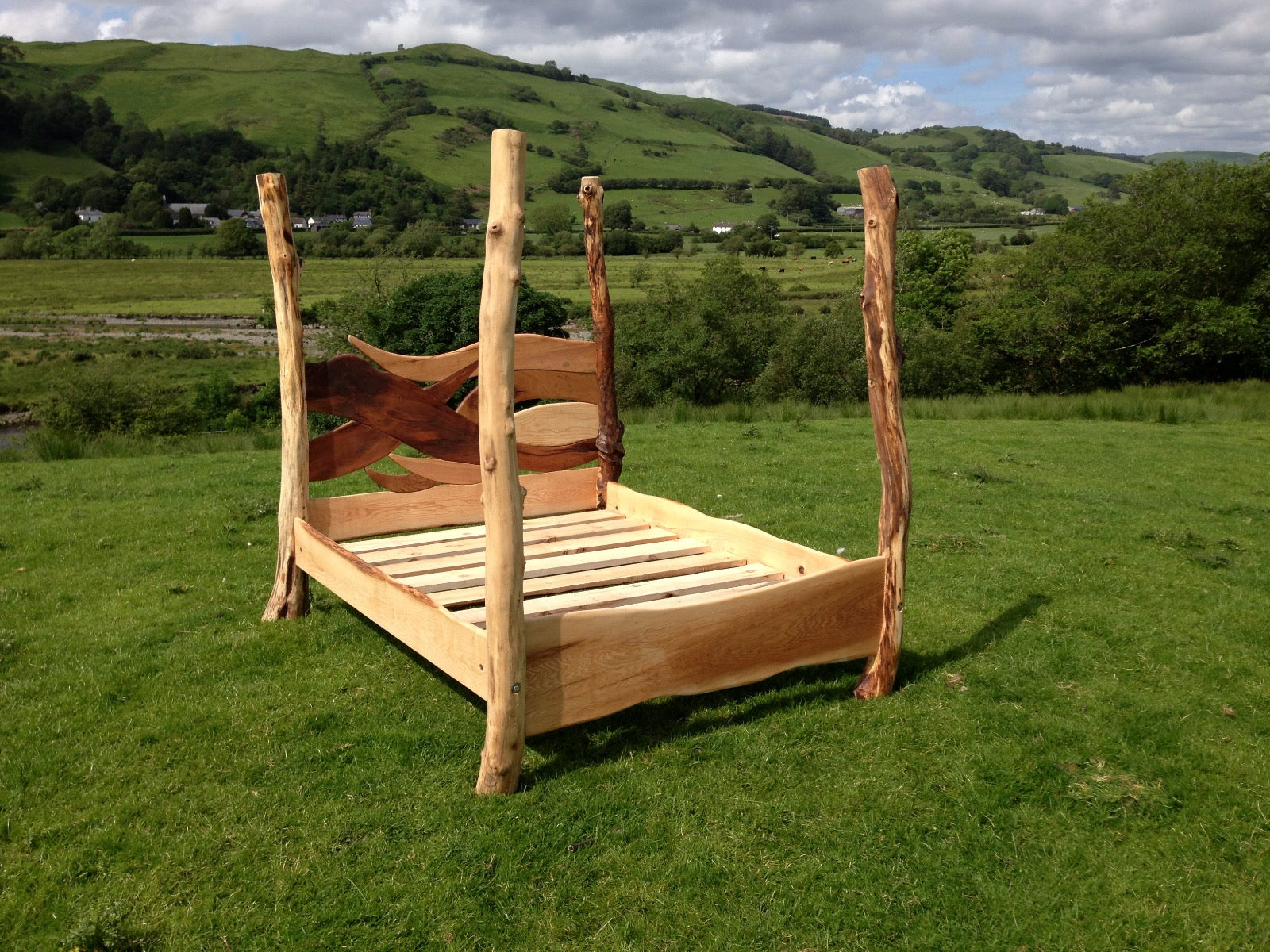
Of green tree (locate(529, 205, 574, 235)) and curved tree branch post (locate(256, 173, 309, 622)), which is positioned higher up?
green tree (locate(529, 205, 574, 235))

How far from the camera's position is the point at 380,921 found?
3.38 m

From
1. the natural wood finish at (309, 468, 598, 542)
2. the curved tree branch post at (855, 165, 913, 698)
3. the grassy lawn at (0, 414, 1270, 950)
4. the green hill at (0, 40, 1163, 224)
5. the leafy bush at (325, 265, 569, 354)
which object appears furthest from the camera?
the green hill at (0, 40, 1163, 224)

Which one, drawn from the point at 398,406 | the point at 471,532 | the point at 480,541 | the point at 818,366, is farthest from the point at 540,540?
the point at 818,366

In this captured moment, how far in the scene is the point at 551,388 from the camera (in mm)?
7672

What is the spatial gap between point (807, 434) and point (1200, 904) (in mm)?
11233

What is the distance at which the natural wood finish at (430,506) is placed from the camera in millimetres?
6816

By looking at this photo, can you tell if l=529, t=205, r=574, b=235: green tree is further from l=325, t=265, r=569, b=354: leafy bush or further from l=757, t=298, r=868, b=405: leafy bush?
l=757, t=298, r=868, b=405: leafy bush

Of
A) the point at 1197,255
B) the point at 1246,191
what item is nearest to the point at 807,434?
the point at 1197,255

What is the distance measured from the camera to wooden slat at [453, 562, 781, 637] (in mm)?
5125

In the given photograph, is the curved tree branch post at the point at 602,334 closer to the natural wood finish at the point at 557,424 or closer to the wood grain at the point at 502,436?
the natural wood finish at the point at 557,424

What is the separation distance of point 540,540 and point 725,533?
52.3 inches

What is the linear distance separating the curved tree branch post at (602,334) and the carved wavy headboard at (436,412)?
13cm

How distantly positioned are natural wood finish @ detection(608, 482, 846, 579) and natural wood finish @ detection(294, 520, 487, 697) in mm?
1958

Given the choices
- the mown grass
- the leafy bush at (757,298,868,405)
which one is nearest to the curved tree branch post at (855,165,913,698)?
the leafy bush at (757,298,868,405)
